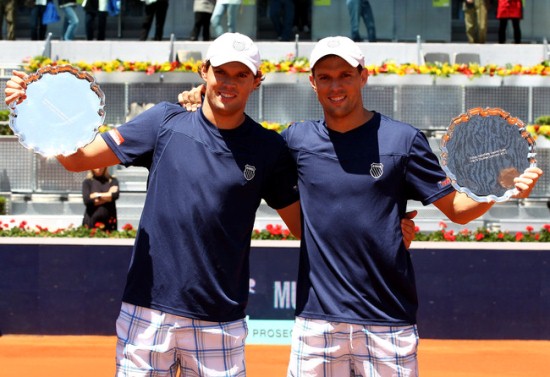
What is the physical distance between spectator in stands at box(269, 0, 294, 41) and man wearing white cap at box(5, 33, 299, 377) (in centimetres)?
1485

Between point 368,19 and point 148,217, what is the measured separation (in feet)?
49.1

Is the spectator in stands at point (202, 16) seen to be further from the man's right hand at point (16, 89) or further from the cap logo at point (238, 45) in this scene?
the cap logo at point (238, 45)

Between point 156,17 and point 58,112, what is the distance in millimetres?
14521

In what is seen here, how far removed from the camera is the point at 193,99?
17.0 ft

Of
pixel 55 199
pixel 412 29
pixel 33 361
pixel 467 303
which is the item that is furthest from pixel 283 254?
pixel 412 29

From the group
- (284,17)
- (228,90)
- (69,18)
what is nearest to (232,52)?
(228,90)

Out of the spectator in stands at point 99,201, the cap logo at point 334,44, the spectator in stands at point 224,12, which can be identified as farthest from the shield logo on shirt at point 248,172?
the spectator in stands at point 224,12

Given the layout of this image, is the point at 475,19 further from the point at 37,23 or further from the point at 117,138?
the point at 117,138

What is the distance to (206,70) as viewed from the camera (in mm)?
4809

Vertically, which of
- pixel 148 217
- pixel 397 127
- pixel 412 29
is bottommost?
pixel 148 217

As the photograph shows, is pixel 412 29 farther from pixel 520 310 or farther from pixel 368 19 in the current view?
pixel 520 310

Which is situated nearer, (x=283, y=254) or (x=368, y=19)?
(x=283, y=254)

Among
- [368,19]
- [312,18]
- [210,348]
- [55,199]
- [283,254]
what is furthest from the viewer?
[312,18]

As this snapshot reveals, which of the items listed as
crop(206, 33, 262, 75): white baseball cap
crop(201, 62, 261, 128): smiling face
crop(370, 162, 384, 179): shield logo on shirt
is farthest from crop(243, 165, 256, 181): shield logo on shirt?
crop(370, 162, 384, 179): shield logo on shirt
